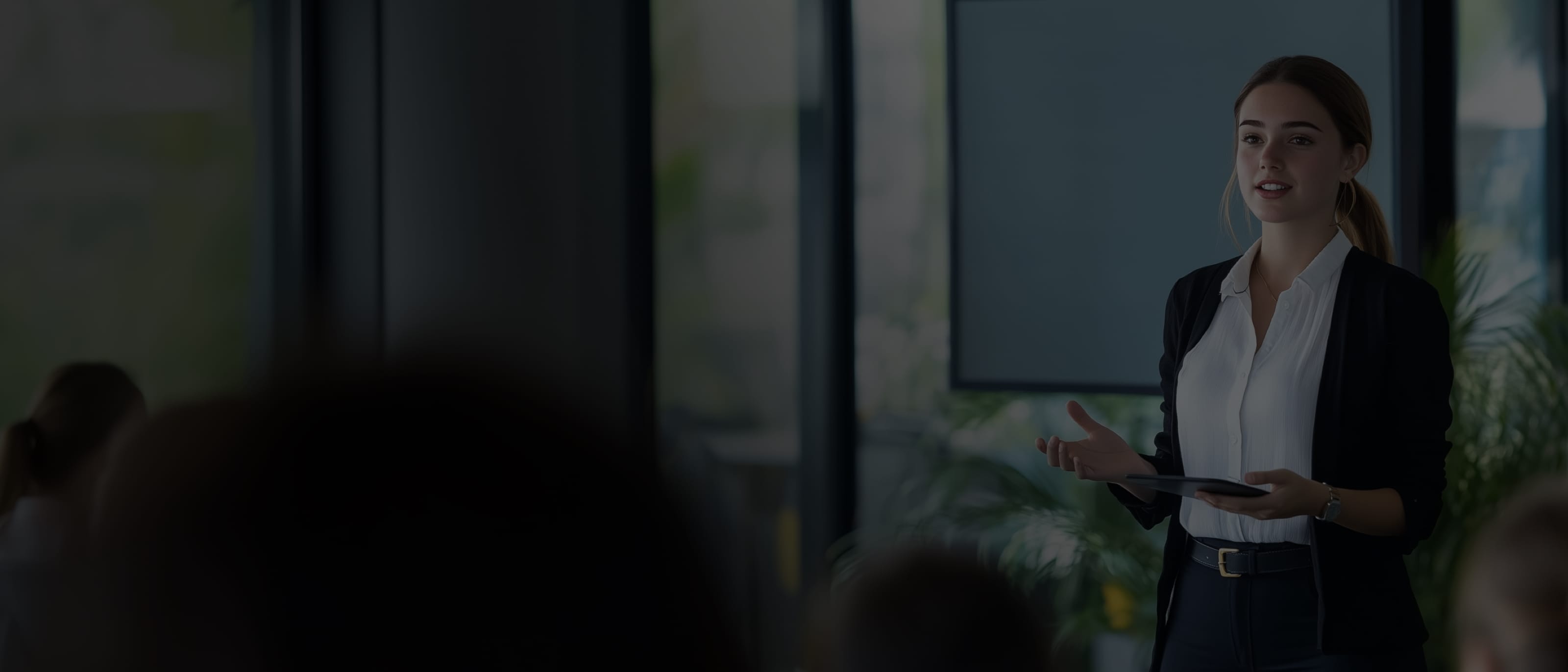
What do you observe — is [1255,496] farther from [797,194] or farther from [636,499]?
[797,194]

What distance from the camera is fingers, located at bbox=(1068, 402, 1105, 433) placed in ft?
6.33

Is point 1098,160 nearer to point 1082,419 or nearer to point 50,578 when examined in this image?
point 1082,419

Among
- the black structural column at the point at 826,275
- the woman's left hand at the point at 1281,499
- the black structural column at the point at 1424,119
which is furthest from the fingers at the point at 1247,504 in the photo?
the black structural column at the point at 826,275

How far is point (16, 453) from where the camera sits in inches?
69.2

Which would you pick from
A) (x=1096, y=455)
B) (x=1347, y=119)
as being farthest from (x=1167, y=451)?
(x=1347, y=119)

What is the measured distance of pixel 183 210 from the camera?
3.00 meters

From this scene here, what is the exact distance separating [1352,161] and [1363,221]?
115 millimetres

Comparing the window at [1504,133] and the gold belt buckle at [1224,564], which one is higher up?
the window at [1504,133]

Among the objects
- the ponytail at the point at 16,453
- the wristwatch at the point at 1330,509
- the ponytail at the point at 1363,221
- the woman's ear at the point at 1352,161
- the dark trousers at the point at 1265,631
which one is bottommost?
the dark trousers at the point at 1265,631

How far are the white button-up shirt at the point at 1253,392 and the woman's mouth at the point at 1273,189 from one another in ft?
0.38

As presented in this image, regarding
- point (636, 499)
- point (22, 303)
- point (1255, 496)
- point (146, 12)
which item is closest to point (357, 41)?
point (146, 12)

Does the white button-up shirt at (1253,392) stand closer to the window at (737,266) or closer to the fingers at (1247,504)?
the fingers at (1247,504)

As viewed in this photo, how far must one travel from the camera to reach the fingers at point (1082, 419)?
1930 mm

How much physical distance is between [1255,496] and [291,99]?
9.05 feet
